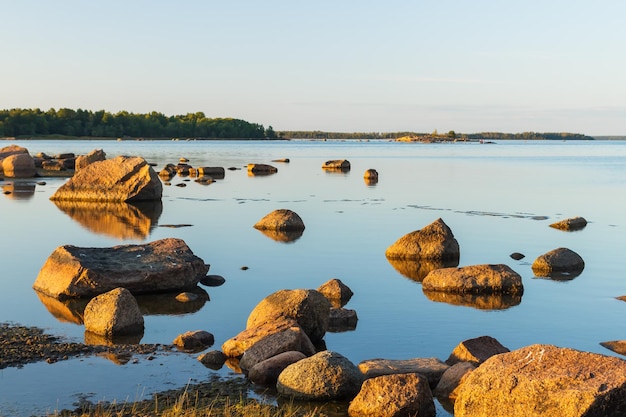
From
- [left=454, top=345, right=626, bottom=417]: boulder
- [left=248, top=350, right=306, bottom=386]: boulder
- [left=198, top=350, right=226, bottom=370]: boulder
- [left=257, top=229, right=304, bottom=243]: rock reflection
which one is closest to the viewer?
[left=454, top=345, right=626, bottom=417]: boulder

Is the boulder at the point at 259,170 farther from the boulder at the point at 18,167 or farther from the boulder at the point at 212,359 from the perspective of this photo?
the boulder at the point at 212,359

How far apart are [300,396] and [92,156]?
50159 mm

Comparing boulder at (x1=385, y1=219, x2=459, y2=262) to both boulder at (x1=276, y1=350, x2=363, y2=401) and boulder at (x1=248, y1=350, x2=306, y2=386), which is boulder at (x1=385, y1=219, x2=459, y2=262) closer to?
boulder at (x1=248, y1=350, x2=306, y2=386)

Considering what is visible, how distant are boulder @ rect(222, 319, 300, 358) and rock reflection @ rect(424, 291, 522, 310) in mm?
5530

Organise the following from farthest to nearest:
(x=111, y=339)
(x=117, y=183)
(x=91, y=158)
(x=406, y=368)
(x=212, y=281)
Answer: (x=91, y=158) → (x=117, y=183) → (x=212, y=281) → (x=111, y=339) → (x=406, y=368)

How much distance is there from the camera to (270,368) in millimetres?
12086

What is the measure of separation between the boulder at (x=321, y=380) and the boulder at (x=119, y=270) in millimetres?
7164

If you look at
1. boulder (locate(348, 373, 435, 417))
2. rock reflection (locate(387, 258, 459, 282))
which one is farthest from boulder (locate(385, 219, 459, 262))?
boulder (locate(348, 373, 435, 417))

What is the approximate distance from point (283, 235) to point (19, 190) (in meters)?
25.5

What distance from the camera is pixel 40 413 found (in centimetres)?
1056

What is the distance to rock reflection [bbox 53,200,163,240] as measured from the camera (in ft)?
95.8

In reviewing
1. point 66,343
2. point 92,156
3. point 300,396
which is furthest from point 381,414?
point 92,156

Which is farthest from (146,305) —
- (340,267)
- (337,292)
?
(340,267)

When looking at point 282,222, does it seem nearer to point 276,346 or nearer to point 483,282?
point 483,282
